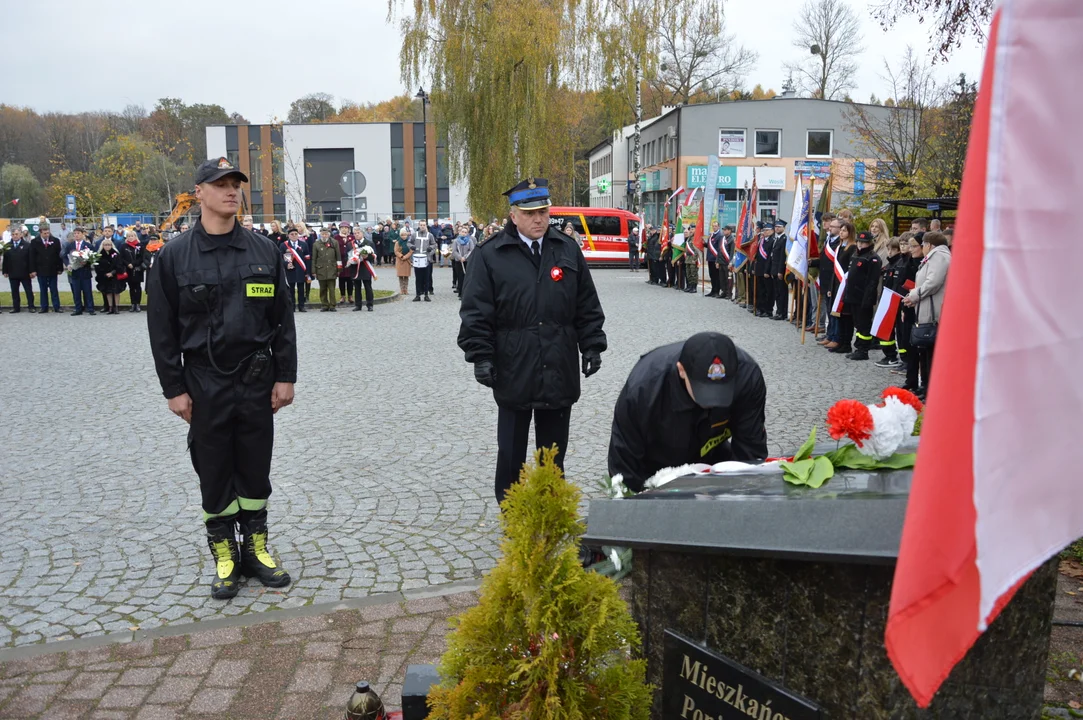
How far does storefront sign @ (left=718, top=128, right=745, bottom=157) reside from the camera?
1884 inches

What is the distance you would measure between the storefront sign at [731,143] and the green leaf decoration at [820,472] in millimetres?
46757

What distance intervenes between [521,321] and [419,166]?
59.8 m

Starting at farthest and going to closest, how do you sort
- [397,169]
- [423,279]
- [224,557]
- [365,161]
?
[397,169] → [365,161] → [423,279] → [224,557]

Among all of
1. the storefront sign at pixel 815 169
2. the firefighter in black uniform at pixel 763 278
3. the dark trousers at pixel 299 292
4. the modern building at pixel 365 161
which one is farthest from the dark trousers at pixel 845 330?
the modern building at pixel 365 161

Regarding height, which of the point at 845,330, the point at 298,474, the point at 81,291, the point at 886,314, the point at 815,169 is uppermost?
the point at 815,169

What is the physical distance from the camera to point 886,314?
12.0 m

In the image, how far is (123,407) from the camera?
9578mm

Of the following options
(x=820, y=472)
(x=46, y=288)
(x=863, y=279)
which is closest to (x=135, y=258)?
(x=46, y=288)

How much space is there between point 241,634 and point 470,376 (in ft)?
23.7

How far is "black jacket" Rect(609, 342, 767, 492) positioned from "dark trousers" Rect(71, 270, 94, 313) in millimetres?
18230

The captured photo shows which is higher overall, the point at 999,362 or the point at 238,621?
the point at 999,362

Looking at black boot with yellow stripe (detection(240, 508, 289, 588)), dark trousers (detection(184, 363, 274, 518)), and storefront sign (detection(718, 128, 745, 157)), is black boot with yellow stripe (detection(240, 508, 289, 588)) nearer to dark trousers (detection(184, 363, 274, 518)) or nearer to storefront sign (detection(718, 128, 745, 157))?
dark trousers (detection(184, 363, 274, 518))

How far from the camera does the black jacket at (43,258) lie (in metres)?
20.3

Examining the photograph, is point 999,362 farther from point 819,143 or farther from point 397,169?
point 397,169
